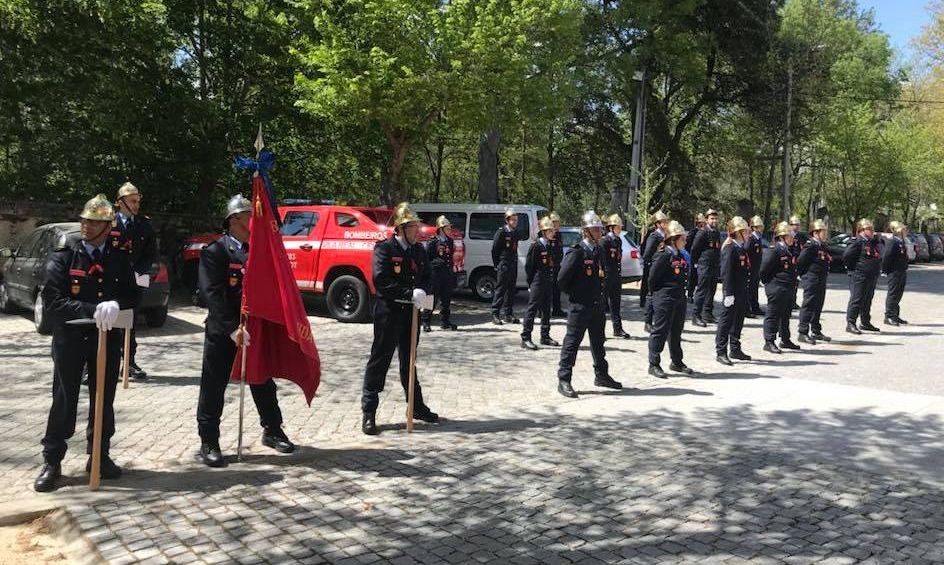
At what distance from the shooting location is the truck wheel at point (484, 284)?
16266 mm

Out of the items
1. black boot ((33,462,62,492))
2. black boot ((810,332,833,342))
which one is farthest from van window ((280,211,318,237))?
black boot ((33,462,62,492))

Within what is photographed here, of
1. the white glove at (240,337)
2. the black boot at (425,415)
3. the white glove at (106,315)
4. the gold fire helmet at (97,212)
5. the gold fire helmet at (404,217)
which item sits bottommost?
the black boot at (425,415)

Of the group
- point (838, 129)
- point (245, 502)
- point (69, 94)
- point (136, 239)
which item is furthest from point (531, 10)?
point (838, 129)

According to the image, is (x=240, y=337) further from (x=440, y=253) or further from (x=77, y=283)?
(x=440, y=253)

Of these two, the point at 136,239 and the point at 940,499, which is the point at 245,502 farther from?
the point at 940,499

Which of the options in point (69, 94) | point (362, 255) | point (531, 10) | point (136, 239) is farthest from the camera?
point (531, 10)

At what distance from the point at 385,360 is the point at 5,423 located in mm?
3137

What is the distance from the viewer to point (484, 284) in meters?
16.4

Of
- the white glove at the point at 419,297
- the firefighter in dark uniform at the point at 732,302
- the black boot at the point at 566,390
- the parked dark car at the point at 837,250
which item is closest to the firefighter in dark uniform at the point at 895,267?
the firefighter in dark uniform at the point at 732,302

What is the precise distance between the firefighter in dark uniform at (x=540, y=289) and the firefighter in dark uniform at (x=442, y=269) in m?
1.57

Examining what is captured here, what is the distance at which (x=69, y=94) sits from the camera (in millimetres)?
15336

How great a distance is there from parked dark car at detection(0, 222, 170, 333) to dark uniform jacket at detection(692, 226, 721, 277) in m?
8.78

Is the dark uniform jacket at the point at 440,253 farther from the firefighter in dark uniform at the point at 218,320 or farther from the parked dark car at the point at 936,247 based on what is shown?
the parked dark car at the point at 936,247

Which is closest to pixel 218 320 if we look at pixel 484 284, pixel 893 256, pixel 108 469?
pixel 108 469
